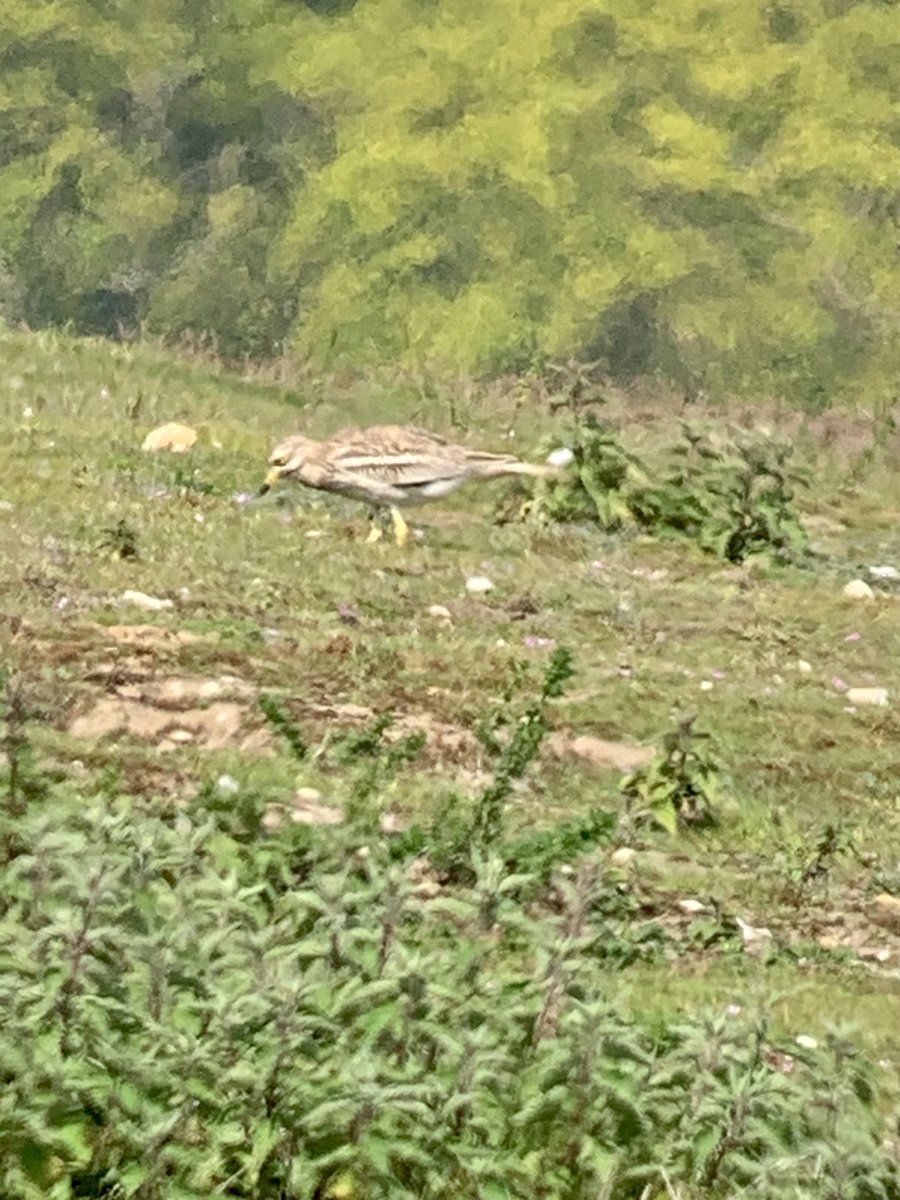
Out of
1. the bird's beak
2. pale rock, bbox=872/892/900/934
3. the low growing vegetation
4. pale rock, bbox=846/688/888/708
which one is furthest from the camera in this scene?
the bird's beak

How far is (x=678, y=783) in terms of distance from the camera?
25.7 ft

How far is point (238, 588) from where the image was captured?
34.7 ft

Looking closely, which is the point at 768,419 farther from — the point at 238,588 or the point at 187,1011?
the point at 187,1011

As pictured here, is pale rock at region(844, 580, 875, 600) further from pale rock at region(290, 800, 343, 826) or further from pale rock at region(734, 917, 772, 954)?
pale rock at region(290, 800, 343, 826)

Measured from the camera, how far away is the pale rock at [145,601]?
980 cm

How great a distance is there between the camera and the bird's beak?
41.1 feet

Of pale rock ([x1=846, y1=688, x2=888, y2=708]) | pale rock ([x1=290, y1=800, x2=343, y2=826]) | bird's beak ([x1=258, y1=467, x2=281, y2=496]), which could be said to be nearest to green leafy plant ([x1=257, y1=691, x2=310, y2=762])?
pale rock ([x1=290, y1=800, x2=343, y2=826])

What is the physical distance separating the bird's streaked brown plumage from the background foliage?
18.9m

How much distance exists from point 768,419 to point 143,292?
16.7m

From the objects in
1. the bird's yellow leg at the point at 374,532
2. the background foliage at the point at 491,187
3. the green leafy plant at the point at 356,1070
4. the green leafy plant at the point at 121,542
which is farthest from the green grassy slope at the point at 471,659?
the background foliage at the point at 491,187

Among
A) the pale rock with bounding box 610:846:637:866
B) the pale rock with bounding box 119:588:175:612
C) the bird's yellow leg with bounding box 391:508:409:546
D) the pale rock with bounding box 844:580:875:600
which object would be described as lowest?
the pale rock with bounding box 844:580:875:600

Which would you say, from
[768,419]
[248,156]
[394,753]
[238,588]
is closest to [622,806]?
[394,753]

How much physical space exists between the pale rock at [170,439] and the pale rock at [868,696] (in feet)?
19.1

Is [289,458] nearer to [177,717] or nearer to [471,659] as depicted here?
[471,659]
